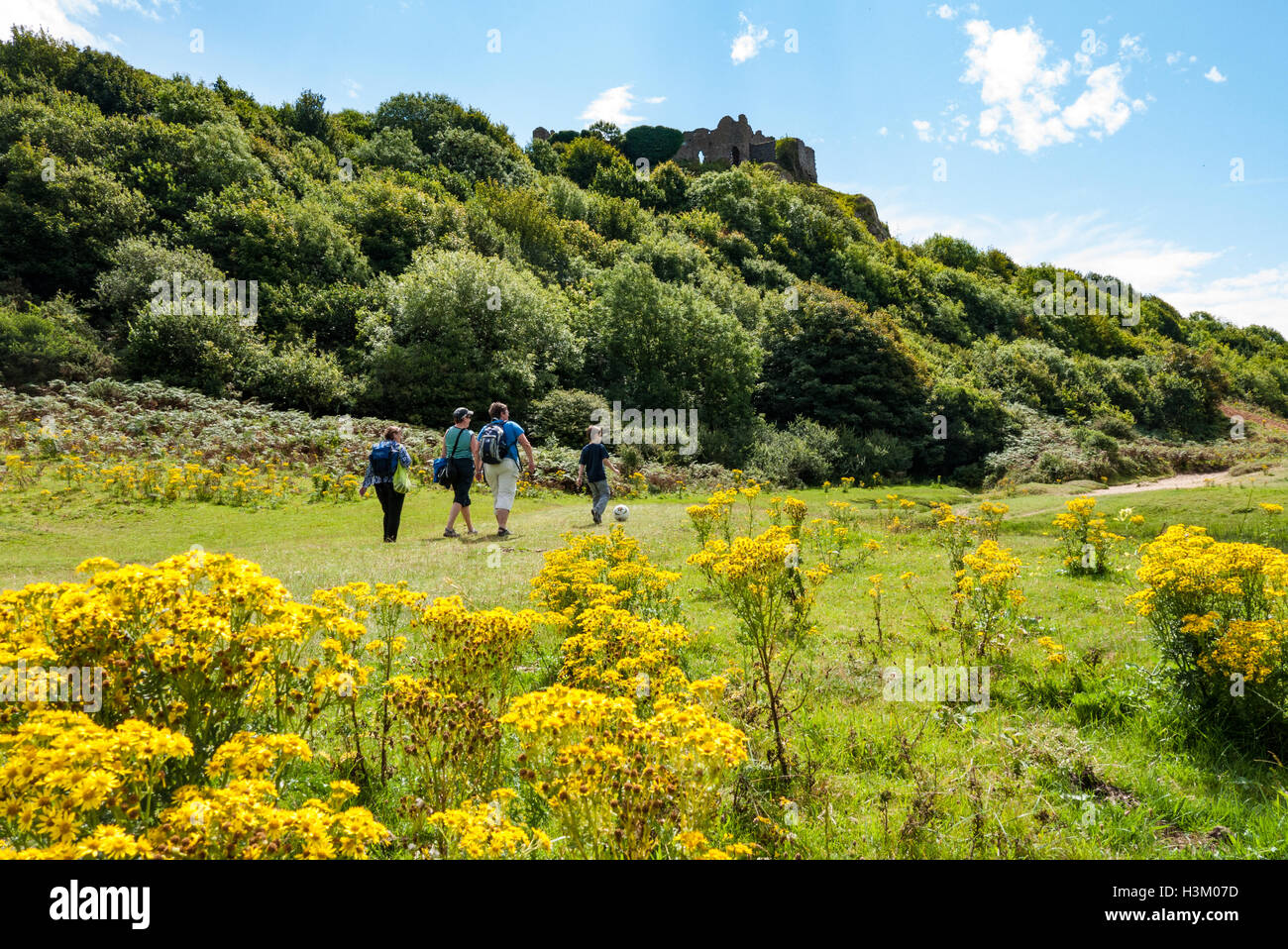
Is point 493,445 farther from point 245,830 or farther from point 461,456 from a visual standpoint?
point 245,830

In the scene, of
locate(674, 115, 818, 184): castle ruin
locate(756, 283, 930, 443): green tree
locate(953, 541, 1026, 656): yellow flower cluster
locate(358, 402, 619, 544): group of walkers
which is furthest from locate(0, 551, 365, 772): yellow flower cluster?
locate(674, 115, 818, 184): castle ruin

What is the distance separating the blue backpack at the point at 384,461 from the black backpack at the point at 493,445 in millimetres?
1640

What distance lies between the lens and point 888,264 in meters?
60.4

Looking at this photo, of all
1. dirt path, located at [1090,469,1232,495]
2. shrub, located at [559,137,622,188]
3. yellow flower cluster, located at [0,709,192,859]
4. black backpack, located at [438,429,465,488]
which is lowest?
yellow flower cluster, located at [0,709,192,859]

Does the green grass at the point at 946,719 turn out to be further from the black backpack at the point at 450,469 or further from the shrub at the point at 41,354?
the shrub at the point at 41,354

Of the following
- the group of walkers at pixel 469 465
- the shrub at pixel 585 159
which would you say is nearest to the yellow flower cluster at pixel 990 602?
the group of walkers at pixel 469 465

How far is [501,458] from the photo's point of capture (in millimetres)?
12656

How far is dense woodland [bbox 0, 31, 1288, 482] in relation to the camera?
90.3 ft

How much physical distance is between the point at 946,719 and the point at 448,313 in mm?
27722

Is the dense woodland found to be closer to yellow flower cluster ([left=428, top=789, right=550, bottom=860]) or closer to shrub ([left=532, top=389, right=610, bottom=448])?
shrub ([left=532, top=389, right=610, bottom=448])

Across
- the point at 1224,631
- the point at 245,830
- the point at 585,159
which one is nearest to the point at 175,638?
the point at 245,830
